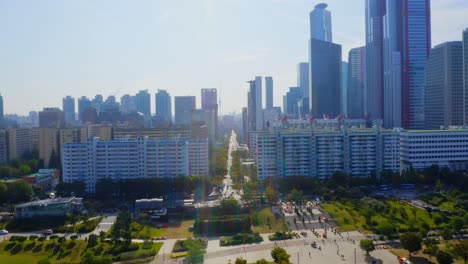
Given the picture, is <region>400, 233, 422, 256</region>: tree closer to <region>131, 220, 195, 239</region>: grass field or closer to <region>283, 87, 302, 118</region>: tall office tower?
<region>131, 220, 195, 239</region>: grass field

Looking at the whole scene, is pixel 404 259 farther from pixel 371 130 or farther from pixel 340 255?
pixel 371 130

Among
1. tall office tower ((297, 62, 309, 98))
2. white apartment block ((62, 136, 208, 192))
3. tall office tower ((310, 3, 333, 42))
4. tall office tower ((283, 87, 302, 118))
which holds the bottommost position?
white apartment block ((62, 136, 208, 192))

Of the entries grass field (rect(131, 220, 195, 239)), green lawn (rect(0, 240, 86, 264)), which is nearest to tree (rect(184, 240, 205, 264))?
grass field (rect(131, 220, 195, 239))

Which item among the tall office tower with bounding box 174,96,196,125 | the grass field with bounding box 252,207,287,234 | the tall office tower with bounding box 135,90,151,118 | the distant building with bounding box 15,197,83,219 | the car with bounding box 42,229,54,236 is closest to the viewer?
the grass field with bounding box 252,207,287,234

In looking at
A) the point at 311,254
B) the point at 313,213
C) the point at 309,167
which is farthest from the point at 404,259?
the point at 309,167

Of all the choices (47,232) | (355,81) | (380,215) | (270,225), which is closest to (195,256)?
(270,225)

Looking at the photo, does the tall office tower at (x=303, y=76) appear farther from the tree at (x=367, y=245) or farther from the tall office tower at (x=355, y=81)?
the tree at (x=367, y=245)

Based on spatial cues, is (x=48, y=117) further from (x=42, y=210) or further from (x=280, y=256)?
(x=280, y=256)

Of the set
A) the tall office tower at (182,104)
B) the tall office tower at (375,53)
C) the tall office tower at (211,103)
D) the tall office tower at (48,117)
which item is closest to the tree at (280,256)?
the tall office tower at (211,103)
